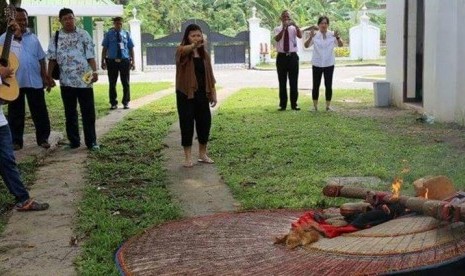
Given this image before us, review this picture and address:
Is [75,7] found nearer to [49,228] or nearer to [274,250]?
[49,228]

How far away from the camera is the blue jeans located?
18.6ft

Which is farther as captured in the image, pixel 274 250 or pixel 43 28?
pixel 43 28

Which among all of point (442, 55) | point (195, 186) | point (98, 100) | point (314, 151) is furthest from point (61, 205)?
point (98, 100)

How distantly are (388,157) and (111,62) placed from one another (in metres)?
7.28

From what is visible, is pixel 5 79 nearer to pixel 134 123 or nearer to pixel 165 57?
pixel 134 123

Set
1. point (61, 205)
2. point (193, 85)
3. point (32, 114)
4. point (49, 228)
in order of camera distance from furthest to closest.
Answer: point (32, 114)
point (193, 85)
point (61, 205)
point (49, 228)

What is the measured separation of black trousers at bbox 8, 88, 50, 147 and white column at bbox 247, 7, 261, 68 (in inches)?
965

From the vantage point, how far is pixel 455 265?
11.1ft

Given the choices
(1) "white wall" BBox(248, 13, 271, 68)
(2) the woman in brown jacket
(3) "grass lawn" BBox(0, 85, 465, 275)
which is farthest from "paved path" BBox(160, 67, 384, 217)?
(1) "white wall" BBox(248, 13, 271, 68)

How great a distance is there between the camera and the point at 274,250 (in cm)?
436

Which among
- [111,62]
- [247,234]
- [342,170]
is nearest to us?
[247,234]

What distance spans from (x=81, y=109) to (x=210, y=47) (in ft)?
79.0

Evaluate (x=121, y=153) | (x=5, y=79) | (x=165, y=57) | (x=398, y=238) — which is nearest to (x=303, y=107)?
(x=121, y=153)

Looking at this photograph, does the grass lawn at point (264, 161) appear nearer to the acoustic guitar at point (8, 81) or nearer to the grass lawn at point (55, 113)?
the grass lawn at point (55, 113)
